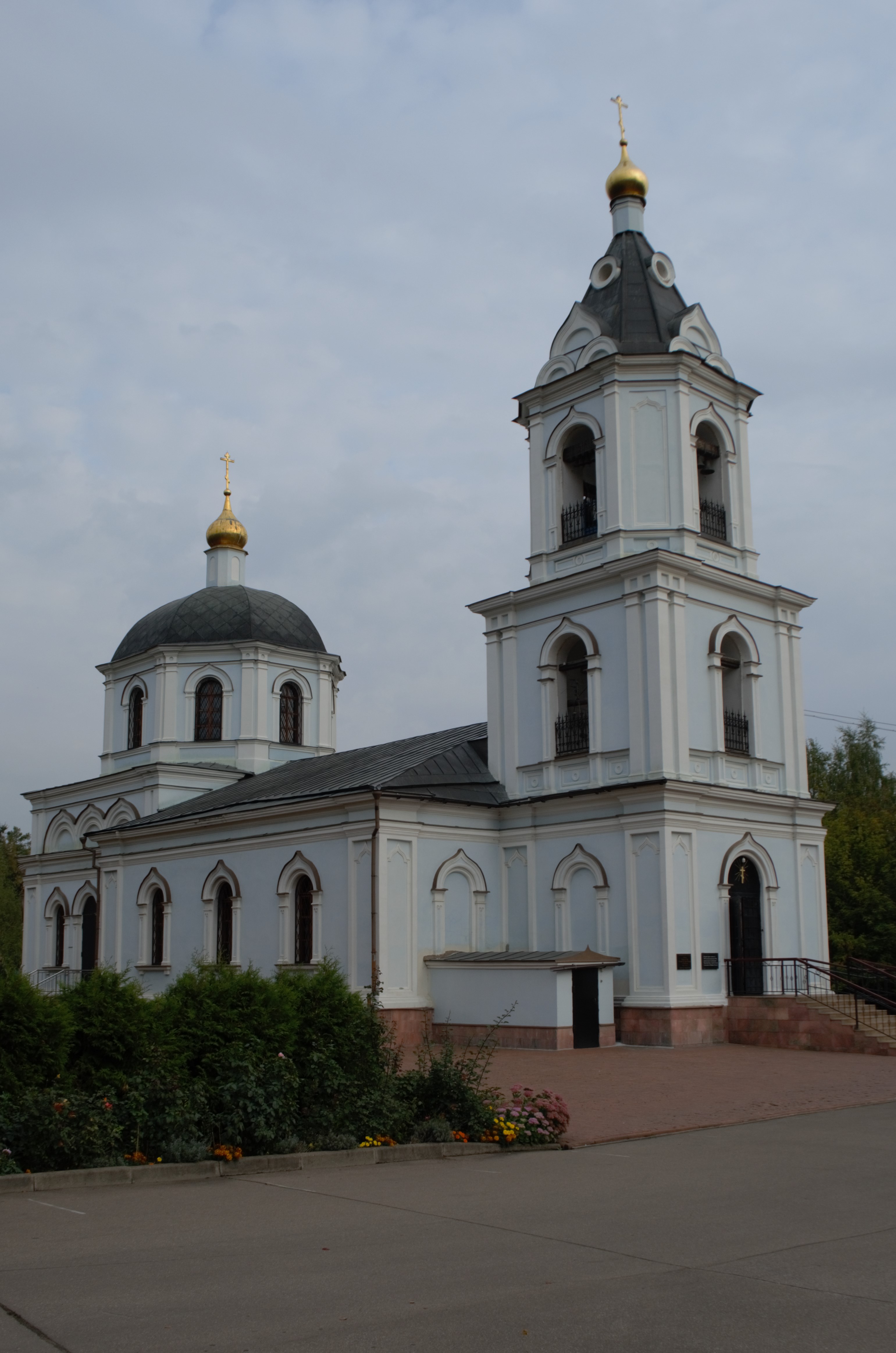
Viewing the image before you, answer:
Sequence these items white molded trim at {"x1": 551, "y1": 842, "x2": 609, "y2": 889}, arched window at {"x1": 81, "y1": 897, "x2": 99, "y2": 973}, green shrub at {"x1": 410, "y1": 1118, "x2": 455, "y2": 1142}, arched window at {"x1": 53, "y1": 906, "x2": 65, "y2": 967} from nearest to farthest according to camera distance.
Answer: green shrub at {"x1": 410, "y1": 1118, "x2": 455, "y2": 1142} < white molded trim at {"x1": 551, "y1": 842, "x2": 609, "y2": 889} < arched window at {"x1": 81, "y1": 897, "x2": 99, "y2": 973} < arched window at {"x1": 53, "y1": 906, "x2": 65, "y2": 967}

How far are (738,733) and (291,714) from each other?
16.3 meters

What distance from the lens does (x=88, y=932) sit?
3525 centimetres

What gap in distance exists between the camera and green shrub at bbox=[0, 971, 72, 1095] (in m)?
9.57

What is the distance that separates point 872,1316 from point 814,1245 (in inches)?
55.4

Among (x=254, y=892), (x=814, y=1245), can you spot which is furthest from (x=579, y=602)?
(x=814, y=1245)

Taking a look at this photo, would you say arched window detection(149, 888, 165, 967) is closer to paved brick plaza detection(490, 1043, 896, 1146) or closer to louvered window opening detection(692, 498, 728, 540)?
paved brick plaza detection(490, 1043, 896, 1146)

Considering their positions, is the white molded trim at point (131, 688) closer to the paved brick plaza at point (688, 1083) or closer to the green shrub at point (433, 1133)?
the paved brick plaza at point (688, 1083)

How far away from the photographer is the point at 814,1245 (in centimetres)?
688

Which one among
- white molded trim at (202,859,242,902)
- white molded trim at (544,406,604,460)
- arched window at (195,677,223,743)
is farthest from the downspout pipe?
arched window at (195,677,223,743)

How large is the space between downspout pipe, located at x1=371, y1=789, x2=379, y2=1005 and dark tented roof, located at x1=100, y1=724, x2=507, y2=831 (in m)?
0.50

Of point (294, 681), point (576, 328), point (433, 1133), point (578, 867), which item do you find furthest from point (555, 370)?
point (433, 1133)

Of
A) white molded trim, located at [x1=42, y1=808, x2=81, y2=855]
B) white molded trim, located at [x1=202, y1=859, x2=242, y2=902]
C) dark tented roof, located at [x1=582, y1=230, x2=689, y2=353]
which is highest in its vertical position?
dark tented roof, located at [x1=582, y1=230, x2=689, y2=353]

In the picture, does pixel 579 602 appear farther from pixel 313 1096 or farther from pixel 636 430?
pixel 313 1096

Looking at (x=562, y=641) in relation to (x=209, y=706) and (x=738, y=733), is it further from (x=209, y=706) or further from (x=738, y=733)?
(x=209, y=706)
